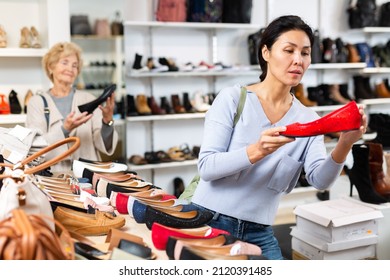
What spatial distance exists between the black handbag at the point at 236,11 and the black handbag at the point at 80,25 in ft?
4.64

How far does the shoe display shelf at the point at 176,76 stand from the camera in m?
4.89

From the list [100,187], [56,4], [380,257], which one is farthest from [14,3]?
[380,257]

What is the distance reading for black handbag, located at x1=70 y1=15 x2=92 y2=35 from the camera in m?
4.33

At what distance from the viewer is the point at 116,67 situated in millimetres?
4629

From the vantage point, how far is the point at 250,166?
182 cm

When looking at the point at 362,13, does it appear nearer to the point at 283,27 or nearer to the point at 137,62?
the point at 137,62

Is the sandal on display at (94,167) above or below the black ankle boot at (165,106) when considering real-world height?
below

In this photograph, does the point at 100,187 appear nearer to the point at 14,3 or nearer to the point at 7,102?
the point at 7,102

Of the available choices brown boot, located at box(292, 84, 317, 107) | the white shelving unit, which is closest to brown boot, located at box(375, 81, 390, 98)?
brown boot, located at box(292, 84, 317, 107)

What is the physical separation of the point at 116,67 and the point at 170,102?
0.72 meters

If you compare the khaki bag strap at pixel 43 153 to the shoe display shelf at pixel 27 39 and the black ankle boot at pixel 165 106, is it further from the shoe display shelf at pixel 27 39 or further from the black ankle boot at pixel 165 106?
the black ankle boot at pixel 165 106

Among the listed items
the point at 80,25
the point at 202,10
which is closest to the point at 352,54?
the point at 202,10

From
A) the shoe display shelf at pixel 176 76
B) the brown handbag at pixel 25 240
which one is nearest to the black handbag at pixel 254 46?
the shoe display shelf at pixel 176 76

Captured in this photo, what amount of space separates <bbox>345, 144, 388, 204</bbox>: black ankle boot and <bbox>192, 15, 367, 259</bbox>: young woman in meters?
1.45
